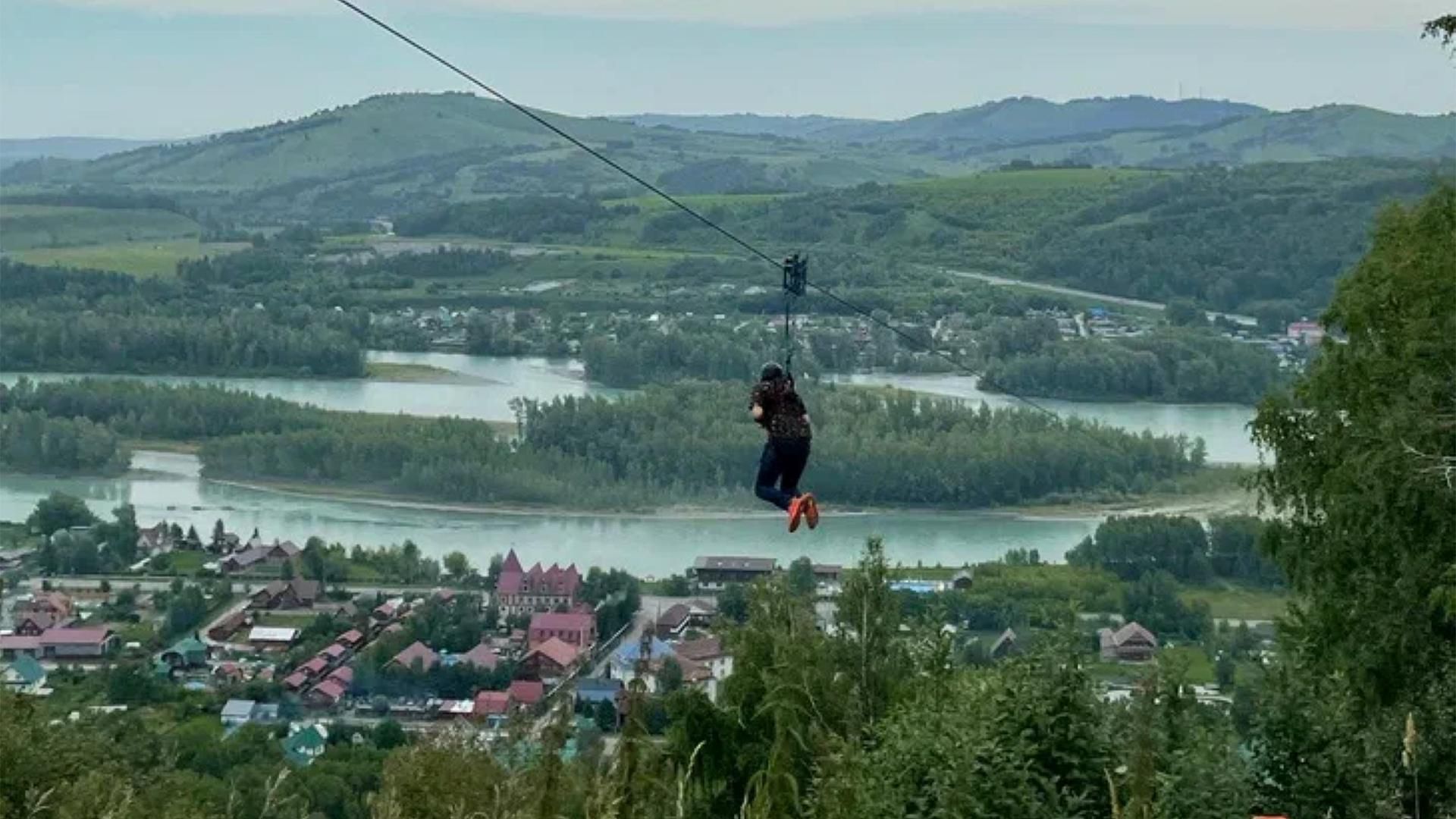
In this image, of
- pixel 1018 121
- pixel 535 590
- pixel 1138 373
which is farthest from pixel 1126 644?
pixel 1018 121

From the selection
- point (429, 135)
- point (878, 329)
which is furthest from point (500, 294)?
point (429, 135)

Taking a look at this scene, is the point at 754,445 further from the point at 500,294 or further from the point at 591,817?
the point at 591,817

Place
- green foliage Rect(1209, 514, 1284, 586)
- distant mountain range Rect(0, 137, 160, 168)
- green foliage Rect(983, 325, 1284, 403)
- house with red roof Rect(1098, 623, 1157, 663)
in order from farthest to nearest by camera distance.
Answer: distant mountain range Rect(0, 137, 160, 168), green foliage Rect(983, 325, 1284, 403), green foliage Rect(1209, 514, 1284, 586), house with red roof Rect(1098, 623, 1157, 663)

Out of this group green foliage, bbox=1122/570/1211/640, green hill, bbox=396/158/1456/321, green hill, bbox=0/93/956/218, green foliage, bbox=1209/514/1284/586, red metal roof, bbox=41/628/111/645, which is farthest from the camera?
green hill, bbox=0/93/956/218

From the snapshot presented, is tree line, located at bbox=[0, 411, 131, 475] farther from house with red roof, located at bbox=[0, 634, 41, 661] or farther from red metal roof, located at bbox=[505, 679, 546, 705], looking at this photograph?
red metal roof, located at bbox=[505, 679, 546, 705]

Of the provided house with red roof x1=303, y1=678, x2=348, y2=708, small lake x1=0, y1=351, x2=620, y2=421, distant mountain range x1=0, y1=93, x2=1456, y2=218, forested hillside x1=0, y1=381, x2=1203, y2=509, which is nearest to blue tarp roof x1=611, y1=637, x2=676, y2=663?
house with red roof x1=303, y1=678, x2=348, y2=708


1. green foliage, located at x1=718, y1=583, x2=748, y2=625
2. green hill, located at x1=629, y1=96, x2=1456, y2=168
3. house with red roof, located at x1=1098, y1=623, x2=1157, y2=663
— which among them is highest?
green hill, located at x1=629, y1=96, x2=1456, y2=168

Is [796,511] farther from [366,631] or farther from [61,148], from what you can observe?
[61,148]

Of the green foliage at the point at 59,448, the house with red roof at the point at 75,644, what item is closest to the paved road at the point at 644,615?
the house with red roof at the point at 75,644
